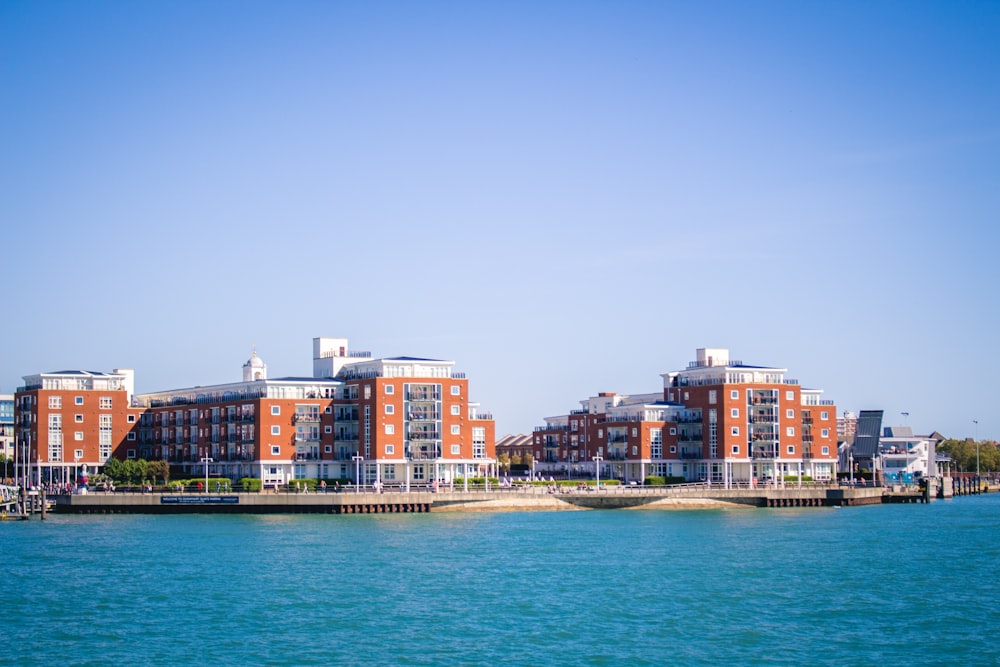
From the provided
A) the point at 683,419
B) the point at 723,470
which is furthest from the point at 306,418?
the point at 723,470

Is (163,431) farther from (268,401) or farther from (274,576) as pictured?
(274,576)

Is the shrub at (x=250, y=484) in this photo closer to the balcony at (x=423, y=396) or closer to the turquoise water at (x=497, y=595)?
the balcony at (x=423, y=396)

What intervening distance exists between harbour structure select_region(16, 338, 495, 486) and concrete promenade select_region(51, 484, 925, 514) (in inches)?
395

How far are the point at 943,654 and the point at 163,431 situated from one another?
10483cm

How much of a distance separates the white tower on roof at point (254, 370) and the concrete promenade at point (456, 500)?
30193 mm

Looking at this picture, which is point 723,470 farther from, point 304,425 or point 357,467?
point 304,425

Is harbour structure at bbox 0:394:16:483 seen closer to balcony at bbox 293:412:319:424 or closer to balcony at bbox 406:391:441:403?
balcony at bbox 293:412:319:424

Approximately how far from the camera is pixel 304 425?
126 m

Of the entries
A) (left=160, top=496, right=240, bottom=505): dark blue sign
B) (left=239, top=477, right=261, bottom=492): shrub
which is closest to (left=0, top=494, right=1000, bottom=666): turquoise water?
(left=160, top=496, right=240, bottom=505): dark blue sign

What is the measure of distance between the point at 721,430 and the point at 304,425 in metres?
42.3

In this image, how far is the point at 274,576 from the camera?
6438 centimetres

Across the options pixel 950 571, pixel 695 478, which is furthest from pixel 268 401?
pixel 950 571

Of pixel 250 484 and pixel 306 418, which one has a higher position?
pixel 306 418

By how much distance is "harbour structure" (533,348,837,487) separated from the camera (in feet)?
441
